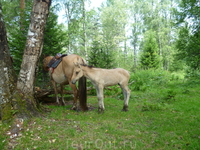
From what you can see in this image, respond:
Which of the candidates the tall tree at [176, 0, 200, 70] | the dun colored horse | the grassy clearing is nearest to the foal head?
the dun colored horse

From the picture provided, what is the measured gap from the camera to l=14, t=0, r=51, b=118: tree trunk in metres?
5.23

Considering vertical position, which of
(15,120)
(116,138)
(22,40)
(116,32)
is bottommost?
(116,138)

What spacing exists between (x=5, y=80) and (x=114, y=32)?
32111 mm

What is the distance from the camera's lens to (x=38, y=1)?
17.7 ft

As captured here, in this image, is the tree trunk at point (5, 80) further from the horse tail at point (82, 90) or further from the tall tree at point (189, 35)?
the tall tree at point (189, 35)

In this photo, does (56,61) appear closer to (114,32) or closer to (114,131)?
(114,131)

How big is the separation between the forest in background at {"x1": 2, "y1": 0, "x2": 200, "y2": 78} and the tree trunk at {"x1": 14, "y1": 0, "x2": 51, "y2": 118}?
424 centimetres

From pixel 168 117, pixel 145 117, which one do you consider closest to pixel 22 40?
pixel 145 117

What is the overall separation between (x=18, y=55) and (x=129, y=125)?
769 cm

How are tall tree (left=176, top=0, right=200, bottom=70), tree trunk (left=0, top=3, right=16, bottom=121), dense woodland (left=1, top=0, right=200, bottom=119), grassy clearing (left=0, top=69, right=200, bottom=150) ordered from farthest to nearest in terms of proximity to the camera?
tall tree (left=176, top=0, right=200, bottom=70) < dense woodland (left=1, top=0, right=200, bottom=119) < tree trunk (left=0, top=3, right=16, bottom=121) < grassy clearing (left=0, top=69, right=200, bottom=150)

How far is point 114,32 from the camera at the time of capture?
35.1 metres

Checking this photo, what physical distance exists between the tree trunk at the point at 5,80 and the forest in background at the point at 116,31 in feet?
14.8

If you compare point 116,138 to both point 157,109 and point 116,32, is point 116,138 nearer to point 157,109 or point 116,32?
point 157,109

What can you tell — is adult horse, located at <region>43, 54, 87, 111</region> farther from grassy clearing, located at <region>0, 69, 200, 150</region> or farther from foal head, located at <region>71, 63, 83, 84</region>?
grassy clearing, located at <region>0, 69, 200, 150</region>
